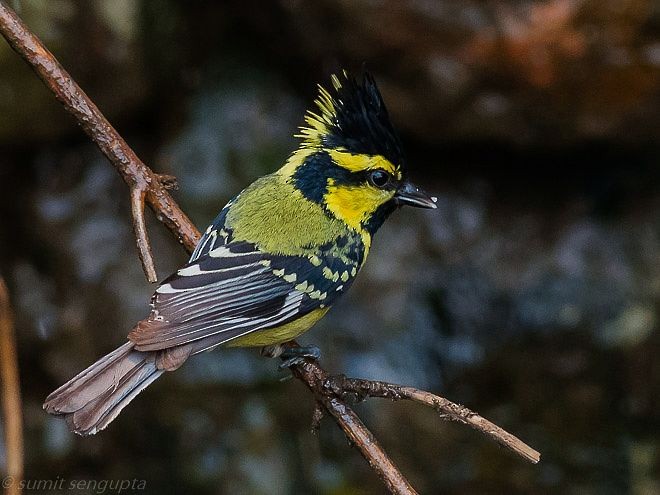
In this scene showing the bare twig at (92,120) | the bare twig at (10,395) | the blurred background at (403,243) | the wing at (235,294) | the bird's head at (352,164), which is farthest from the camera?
the blurred background at (403,243)

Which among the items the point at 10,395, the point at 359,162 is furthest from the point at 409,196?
the point at 10,395

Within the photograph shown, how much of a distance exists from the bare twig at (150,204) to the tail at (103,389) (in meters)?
0.34

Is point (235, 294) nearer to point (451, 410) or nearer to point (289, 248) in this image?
point (289, 248)

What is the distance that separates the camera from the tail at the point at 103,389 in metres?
2.69

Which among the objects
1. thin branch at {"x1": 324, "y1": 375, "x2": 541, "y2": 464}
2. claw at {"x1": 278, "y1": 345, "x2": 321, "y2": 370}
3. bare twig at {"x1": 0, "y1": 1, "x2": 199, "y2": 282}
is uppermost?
bare twig at {"x1": 0, "y1": 1, "x2": 199, "y2": 282}

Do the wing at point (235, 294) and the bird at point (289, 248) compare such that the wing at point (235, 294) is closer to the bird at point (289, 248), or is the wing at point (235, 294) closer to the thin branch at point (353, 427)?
the bird at point (289, 248)

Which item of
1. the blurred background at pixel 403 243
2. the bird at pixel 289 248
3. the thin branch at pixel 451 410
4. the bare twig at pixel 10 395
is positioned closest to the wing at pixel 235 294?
the bird at pixel 289 248

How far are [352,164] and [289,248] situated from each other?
0.41 metres

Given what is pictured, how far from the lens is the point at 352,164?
3.55 meters

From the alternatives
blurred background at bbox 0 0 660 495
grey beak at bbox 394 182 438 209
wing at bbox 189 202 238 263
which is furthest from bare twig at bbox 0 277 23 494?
blurred background at bbox 0 0 660 495

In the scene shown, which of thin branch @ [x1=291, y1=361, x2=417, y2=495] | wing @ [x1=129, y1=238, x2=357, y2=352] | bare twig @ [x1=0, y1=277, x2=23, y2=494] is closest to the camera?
bare twig @ [x1=0, y1=277, x2=23, y2=494]

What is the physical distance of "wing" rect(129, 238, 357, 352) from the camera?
3.00 metres

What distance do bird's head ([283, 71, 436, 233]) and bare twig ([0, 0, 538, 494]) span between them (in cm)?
64

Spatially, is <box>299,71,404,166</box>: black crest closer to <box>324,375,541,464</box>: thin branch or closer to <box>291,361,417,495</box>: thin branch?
<box>291,361,417,495</box>: thin branch
